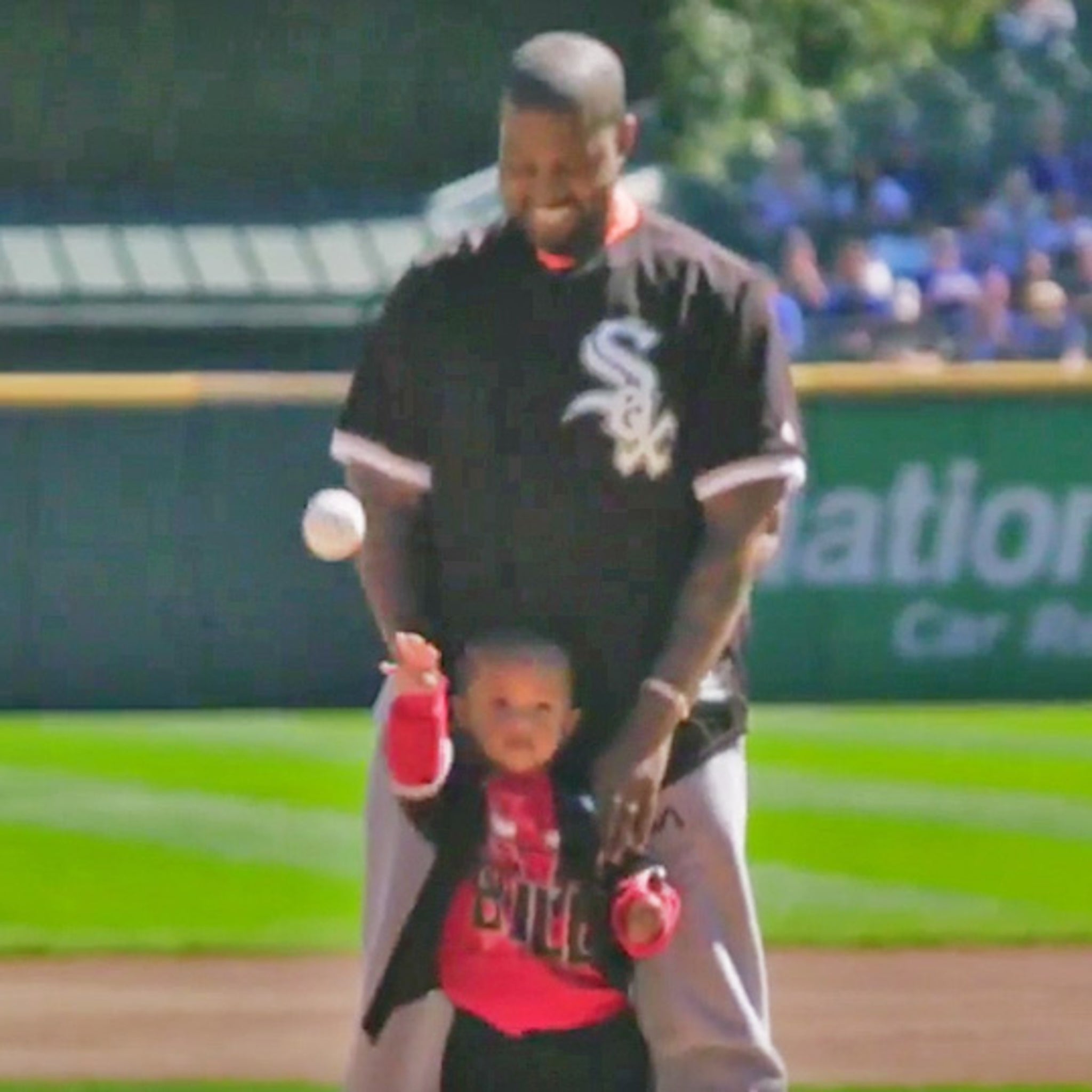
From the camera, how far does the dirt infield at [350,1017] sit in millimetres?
7301

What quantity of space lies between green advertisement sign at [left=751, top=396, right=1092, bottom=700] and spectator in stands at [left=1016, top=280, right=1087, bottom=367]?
1.89 meters

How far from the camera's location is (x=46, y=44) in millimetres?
24250

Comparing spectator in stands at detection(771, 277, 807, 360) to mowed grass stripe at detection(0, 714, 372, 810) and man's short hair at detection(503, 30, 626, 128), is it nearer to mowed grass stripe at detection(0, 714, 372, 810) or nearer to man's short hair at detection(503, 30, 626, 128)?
mowed grass stripe at detection(0, 714, 372, 810)

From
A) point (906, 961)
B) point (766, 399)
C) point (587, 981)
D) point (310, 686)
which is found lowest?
point (310, 686)

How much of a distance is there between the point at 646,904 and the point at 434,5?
66.8 feet

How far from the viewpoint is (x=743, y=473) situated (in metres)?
4.68

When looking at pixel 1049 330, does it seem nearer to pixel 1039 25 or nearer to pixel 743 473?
pixel 1039 25

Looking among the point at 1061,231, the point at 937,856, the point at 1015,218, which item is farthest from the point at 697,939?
the point at 1015,218

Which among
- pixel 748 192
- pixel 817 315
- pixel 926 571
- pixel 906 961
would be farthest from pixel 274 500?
pixel 906 961

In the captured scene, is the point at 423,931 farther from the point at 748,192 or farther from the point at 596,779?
the point at 748,192

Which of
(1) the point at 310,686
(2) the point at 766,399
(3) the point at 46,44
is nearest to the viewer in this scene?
(2) the point at 766,399

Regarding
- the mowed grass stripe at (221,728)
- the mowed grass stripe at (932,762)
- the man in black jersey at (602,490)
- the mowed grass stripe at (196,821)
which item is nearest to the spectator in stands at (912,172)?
the mowed grass stripe at (221,728)

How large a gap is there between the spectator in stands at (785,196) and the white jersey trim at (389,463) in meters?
14.3

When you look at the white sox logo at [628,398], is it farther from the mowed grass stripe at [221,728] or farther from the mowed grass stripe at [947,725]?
the mowed grass stripe at [947,725]
